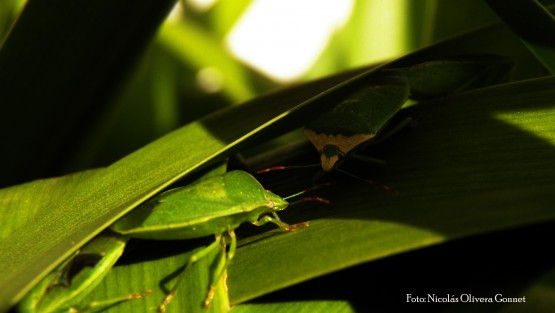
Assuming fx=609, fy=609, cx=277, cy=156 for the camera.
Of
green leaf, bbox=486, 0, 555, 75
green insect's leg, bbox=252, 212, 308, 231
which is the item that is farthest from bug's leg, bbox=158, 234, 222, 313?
green leaf, bbox=486, 0, 555, 75

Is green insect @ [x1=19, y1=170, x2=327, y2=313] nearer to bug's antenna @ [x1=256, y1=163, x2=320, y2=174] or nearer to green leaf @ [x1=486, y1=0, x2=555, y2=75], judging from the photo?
bug's antenna @ [x1=256, y1=163, x2=320, y2=174]

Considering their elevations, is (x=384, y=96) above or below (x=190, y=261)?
above

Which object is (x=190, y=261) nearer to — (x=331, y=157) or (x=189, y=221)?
(x=189, y=221)

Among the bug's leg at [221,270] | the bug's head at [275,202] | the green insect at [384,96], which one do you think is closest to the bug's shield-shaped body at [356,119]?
the green insect at [384,96]

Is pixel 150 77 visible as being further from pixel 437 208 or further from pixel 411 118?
pixel 437 208

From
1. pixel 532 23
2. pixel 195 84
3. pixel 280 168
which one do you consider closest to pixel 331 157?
pixel 280 168
